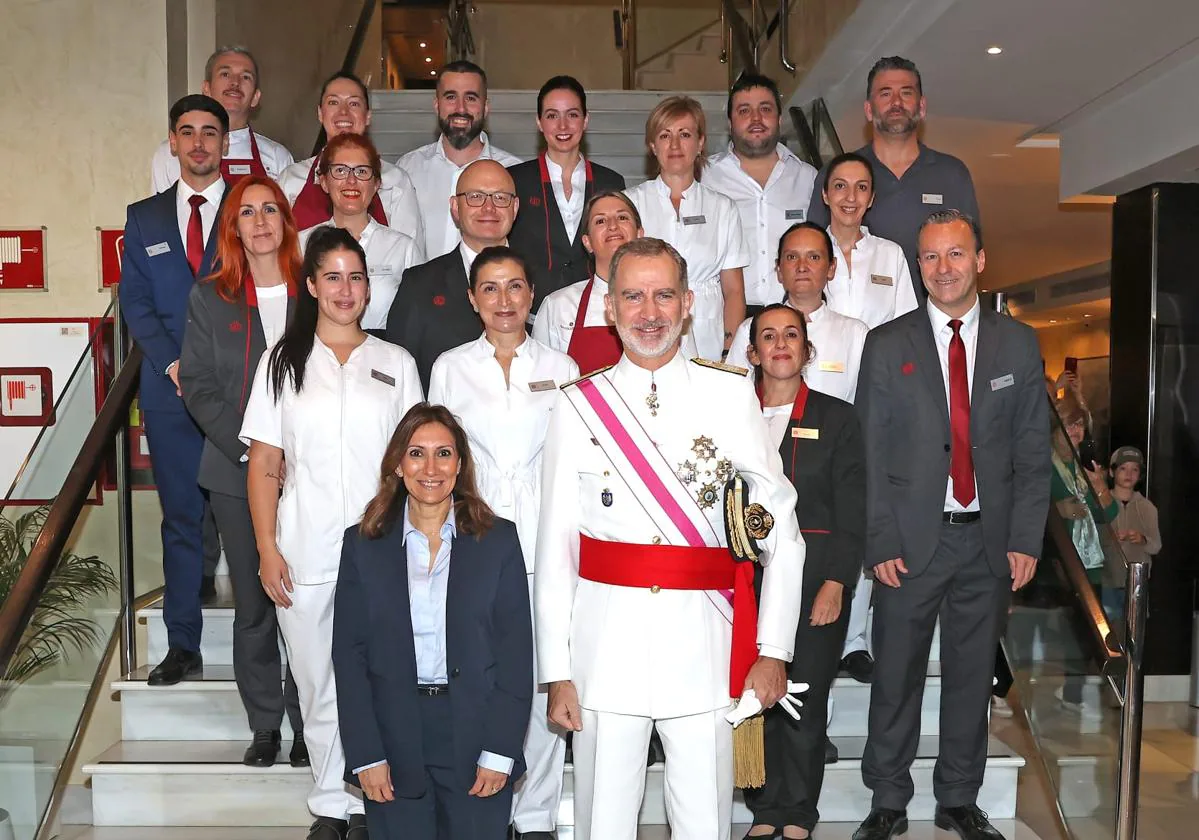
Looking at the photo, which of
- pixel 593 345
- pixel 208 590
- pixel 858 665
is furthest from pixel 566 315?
pixel 208 590

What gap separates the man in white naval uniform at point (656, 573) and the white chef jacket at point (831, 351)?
4.38 feet

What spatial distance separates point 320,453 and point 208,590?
1.74m

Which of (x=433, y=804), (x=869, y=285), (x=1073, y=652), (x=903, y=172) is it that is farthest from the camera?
(x=903, y=172)

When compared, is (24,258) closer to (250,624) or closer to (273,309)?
(273,309)

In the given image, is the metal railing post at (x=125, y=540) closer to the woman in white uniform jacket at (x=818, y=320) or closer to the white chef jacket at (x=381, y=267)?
the white chef jacket at (x=381, y=267)

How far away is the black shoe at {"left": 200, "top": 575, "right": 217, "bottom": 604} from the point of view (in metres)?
4.85

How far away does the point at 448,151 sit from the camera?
5.41 m

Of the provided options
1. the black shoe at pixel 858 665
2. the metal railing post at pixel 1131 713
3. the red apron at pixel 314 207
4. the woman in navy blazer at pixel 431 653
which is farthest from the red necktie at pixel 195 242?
the metal railing post at pixel 1131 713

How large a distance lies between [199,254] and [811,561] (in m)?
2.52

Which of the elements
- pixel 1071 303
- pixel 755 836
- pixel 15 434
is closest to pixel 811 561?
pixel 755 836

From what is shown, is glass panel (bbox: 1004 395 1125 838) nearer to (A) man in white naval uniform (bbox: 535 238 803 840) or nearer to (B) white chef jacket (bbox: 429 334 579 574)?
(A) man in white naval uniform (bbox: 535 238 803 840)

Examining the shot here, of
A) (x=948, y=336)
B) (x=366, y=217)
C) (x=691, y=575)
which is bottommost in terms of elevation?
(x=691, y=575)

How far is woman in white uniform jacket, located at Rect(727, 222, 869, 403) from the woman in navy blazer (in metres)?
1.38

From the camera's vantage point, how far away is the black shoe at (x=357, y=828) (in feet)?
11.7
